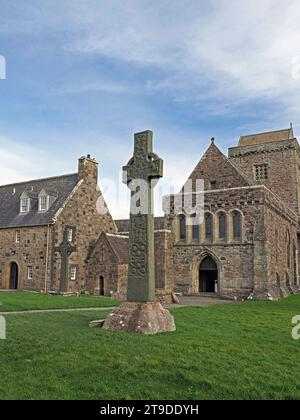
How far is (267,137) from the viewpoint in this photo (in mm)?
49406

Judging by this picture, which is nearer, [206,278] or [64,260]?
[64,260]

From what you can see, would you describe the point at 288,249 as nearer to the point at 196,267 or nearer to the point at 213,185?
the point at 213,185

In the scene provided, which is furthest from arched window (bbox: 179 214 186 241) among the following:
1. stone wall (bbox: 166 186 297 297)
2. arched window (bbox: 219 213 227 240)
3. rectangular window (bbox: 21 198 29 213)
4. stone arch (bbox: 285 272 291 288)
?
rectangular window (bbox: 21 198 29 213)

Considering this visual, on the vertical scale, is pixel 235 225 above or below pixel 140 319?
above

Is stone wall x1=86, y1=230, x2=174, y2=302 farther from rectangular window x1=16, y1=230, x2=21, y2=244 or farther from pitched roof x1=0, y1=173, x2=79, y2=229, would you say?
rectangular window x1=16, y1=230, x2=21, y2=244

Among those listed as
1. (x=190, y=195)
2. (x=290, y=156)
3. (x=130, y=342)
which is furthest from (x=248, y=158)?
(x=130, y=342)

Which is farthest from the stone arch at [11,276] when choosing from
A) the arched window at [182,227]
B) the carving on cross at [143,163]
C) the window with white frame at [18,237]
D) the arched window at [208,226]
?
the carving on cross at [143,163]

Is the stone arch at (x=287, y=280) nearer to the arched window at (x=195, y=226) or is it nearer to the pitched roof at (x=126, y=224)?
the arched window at (x=195, y=226)

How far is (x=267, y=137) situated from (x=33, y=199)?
31.7m

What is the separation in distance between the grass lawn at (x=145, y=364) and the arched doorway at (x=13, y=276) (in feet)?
74.5

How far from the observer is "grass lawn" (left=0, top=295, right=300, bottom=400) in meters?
5.57

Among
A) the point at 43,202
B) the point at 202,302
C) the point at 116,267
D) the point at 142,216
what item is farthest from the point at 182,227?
the point at 142,216

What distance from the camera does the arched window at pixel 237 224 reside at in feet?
95.5
